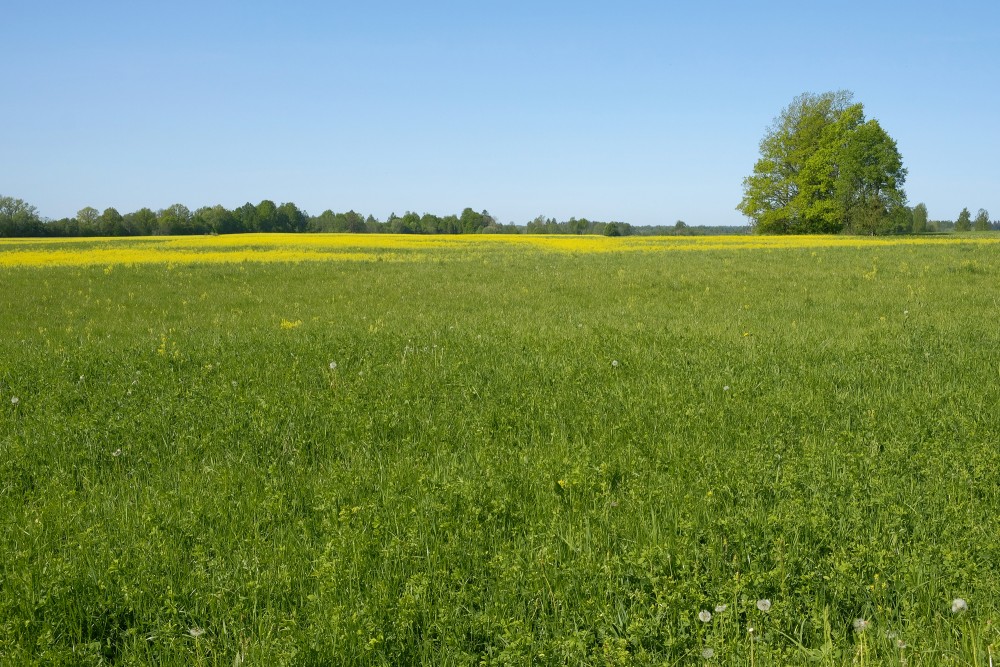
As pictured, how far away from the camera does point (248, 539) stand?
12.3 feet

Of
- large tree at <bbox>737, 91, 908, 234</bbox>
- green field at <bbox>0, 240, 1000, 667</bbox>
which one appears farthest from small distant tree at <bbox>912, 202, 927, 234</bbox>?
green field at <bbox>0, 240, 1000, 667</bbox>

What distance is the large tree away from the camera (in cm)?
5703

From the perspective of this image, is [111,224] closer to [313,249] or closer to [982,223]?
[313,249]

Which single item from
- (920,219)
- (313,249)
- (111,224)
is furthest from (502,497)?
(920,219)

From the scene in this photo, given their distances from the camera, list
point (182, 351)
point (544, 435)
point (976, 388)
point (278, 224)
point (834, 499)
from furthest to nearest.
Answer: point (278, 224) → point (182, 351) → point (976, 388) → point (544, 435) → point (834, 499)

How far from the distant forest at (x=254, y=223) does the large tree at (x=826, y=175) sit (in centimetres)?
2622

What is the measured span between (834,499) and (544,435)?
7.61 feet

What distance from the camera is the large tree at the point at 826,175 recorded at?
187ft

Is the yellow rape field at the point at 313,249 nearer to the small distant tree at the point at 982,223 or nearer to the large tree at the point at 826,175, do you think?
the large tree at the point at 826,175

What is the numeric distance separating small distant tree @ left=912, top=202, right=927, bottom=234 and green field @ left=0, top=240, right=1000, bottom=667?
358 feet


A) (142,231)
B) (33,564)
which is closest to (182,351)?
(33,564)

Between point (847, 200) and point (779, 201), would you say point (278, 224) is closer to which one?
point (779, 201)

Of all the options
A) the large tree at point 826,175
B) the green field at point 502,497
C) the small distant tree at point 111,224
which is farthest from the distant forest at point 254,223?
the green field at point 502,497

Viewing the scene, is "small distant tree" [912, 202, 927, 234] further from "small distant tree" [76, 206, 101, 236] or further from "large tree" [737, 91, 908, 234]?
"small distant tree" [76, 206, 101, 236]
